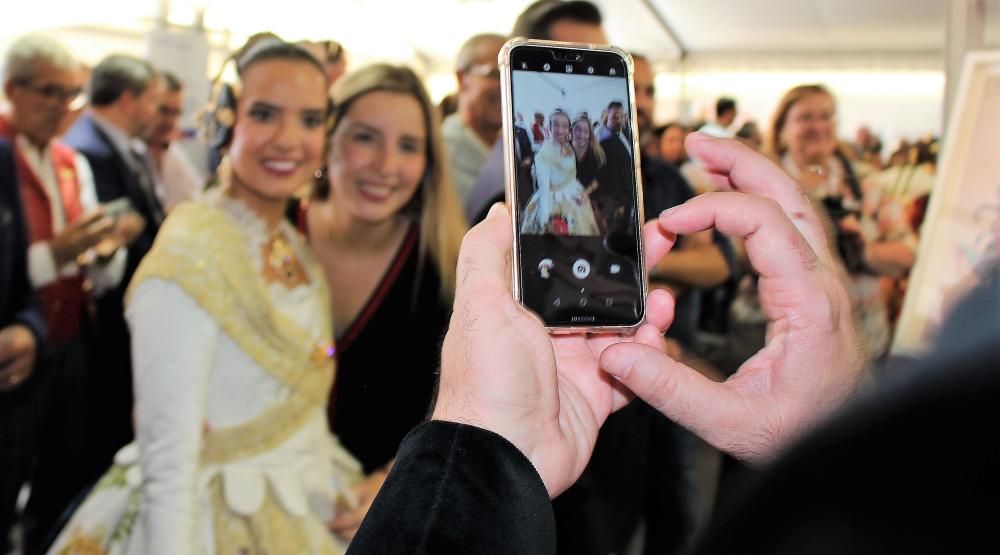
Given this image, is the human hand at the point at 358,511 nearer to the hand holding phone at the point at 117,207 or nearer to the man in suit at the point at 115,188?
the man in suit at the point at 115,188

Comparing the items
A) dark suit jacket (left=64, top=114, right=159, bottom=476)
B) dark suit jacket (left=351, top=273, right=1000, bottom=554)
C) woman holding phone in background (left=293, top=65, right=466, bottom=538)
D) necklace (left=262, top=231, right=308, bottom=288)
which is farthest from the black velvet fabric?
dark suit jacket (left=351, top=273, right=1000, bottom=554)

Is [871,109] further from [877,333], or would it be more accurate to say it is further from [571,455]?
[571,455]

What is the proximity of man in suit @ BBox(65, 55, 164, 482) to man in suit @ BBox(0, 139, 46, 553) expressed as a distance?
0.07 meters

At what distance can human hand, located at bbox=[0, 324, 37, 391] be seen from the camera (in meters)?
1.00

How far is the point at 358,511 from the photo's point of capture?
1143mm

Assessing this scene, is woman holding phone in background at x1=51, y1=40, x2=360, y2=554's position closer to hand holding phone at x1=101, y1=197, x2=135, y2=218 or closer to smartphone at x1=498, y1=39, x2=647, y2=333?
hand holding phone at x1=101, y1=197, x2=135, y2=218

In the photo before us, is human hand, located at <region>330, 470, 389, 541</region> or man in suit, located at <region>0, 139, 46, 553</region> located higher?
man in suit, located at <region>0, 139, 46, 553</region>

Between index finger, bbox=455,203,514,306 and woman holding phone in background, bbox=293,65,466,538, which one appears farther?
woman holding phone in background, bbox=293,65,466,538

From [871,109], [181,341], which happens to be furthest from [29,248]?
[871,109]

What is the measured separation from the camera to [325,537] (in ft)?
3.65

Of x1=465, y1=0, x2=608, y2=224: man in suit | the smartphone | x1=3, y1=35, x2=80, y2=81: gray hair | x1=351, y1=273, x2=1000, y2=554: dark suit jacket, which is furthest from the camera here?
x1=465, y1=0, x2=608, y2=224: man in suit

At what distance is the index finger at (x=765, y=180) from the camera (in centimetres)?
65

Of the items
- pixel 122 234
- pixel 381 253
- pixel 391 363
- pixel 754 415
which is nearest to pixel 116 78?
pixel 122 234

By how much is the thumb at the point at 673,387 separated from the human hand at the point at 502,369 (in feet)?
0.16
